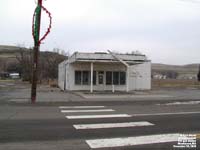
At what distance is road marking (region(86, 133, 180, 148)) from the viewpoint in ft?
26.3

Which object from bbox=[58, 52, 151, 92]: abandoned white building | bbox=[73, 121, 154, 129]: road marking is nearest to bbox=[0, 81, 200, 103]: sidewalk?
bbox=[58, 52, 151, 92]: abandoned white building

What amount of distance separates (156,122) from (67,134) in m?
3.74

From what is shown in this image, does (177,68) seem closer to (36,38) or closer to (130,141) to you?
(36,38)

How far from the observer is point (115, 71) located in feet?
124

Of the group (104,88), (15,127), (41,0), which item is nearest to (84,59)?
(104,88)

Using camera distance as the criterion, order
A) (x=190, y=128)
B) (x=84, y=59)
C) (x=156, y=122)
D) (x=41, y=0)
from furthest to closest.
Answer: (x=84, y=59), (x=41, y=0), (x=156, y=122), (x=190, y=128)

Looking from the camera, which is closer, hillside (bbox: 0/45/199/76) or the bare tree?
the bare tree

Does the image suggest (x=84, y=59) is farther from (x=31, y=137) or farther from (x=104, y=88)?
(x=31, y=137)

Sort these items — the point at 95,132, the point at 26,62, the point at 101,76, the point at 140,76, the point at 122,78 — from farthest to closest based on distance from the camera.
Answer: the point at 26,62 → the point at 140,76 → the point at 122,78 → the point at 101,76 → the point at 95,132

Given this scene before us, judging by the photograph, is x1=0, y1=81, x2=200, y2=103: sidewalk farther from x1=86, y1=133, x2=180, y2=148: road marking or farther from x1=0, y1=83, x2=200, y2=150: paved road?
x1=86, y1=133, x2=180, y2=148: road marking

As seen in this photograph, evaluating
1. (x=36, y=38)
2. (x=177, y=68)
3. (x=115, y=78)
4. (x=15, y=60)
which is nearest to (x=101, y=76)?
(x=115, y=78)

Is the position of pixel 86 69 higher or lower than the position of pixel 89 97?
higher

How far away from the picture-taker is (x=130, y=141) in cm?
837

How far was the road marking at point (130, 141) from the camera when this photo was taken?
26.3 feet
